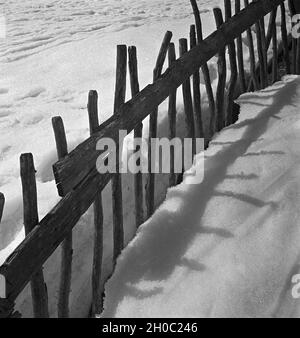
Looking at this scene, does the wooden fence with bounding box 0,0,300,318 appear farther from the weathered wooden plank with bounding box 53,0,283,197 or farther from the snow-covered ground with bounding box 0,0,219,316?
the snow-covered ground with bounding box 0,0,219,316

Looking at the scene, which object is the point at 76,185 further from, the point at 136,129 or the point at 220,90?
the point at 220,90

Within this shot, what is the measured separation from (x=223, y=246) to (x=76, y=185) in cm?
87

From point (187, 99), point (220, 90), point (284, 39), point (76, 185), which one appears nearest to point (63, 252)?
point (76, 185)

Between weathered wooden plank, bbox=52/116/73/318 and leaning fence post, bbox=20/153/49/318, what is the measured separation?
181 mm

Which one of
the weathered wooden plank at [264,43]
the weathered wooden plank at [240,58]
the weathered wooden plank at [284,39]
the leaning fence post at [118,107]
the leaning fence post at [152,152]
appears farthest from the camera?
the weathered wooden plank at [284,39]

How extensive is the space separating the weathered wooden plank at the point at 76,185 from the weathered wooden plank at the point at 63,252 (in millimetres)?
53

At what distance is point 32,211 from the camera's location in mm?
1646

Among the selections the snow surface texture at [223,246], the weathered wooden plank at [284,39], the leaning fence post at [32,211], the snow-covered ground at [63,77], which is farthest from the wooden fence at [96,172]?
the weathered wooden plank at [284,39]

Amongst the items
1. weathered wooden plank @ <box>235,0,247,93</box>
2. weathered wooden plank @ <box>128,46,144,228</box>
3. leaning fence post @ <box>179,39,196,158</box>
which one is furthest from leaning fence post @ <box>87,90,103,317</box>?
weathered wooden plank @ <box>235,0,247,93</box>

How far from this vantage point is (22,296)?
88.5 inches

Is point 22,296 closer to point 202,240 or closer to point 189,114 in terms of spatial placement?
point 202,240

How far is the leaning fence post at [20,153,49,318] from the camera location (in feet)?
5.18

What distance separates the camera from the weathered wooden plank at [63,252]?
1828 millimetres

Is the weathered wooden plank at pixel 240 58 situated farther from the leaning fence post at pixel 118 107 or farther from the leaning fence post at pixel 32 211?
the leaning fence post at pixel 32 211
